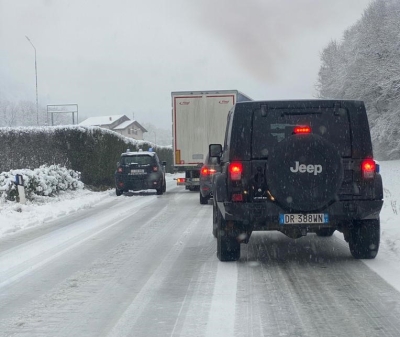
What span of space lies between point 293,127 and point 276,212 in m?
1.10

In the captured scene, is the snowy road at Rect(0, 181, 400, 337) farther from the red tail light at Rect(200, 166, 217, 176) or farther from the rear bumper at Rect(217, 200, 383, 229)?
the red tail light at Rect(200, 166, 217, 176)

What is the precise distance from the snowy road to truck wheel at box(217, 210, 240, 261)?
0.48 ft

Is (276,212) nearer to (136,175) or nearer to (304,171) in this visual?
(304,171)

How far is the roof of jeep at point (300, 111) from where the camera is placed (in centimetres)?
780

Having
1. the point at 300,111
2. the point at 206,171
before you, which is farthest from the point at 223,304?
the point at 206,171

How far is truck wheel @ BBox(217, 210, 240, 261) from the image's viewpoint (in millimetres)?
8266

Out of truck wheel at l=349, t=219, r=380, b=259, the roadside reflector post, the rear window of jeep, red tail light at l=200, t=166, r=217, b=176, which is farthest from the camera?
the roadside reflector post

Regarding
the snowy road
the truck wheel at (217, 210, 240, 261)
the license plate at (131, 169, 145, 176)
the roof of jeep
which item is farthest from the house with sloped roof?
the roof of jeep

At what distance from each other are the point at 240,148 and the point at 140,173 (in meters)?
16.6

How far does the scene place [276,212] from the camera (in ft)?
25.3

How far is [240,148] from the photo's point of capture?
7797 mm

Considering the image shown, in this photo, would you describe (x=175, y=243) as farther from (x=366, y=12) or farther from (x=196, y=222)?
(x=366, y=12)

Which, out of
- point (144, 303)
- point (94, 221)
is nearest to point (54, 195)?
point (94, 221)

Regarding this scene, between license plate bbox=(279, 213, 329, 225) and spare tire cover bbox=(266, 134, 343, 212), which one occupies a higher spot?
spare tire cover bbox=(266, 134, 343, 212)
